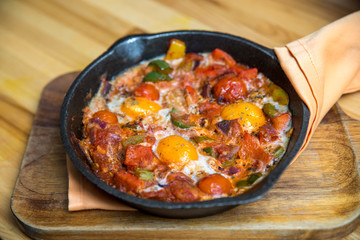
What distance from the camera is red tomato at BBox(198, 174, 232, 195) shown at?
283cm

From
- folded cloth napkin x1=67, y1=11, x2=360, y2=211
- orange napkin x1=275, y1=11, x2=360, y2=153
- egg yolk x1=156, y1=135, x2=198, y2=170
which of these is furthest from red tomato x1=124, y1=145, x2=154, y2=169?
orange napkin x1=275, y1=11, x2=360, y2=153

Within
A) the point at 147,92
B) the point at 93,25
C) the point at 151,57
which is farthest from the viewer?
the point at 93,25

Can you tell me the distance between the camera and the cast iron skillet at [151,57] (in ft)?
9.16

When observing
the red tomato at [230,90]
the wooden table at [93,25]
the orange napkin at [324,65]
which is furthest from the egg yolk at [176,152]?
the wooden table at [93,25]

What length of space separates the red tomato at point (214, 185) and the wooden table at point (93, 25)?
6.86 feet

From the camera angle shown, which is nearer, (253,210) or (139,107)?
(253,210)

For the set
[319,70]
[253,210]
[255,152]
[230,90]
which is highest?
[319,70]

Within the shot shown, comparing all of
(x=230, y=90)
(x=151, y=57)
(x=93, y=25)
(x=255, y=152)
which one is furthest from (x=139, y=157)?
(x=93, y=25)

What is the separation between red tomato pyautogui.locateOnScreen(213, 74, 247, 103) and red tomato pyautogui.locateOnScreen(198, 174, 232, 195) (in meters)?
0.90

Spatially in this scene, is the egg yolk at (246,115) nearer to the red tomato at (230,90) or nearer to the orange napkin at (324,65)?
the red tomato at (230,90)

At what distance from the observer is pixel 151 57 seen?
4.02 metres

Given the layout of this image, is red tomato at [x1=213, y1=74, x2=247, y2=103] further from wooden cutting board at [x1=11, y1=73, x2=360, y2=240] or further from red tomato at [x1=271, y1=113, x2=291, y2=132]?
wooden cutting board at [x1=11, y1=73, x2=360, y2=240]

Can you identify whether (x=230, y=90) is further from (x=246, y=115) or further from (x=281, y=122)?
(x=281, y=122)

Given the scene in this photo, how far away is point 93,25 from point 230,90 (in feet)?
7.32
